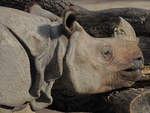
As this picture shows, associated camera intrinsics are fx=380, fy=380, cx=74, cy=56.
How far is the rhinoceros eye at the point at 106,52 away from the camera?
2.49 meters

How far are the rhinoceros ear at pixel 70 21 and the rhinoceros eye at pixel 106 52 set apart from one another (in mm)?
215

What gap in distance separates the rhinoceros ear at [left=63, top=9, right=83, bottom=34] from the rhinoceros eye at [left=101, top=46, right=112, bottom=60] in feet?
0.71

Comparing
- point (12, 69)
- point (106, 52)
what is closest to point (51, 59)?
point (12, 69)

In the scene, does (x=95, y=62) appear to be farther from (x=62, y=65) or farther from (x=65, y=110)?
(x=65, y=110)

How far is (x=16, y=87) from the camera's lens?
2.31 metres

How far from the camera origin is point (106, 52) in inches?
98.4

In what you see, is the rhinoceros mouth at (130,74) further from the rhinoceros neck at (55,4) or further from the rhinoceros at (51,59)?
the rhinoceros neck at (55,4)

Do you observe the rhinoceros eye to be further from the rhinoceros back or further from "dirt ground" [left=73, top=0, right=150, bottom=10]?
"dirt ground" [left=73, top=0, right=150, bottom=10]

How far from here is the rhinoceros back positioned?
226cm

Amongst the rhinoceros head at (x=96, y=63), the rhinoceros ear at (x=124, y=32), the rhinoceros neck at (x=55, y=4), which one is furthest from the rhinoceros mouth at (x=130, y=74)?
the rhinoceros neck at (x=55, y=4)

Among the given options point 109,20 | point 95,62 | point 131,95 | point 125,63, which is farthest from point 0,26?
point 109,20

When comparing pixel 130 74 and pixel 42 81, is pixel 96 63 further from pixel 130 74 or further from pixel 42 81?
pixel 42 81

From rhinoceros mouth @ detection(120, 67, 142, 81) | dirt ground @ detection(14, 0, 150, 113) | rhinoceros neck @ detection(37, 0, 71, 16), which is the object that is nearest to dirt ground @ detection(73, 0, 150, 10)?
dirt ground @ detection(14, 0, 150, 113)

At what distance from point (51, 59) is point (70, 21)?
0.28 meters
